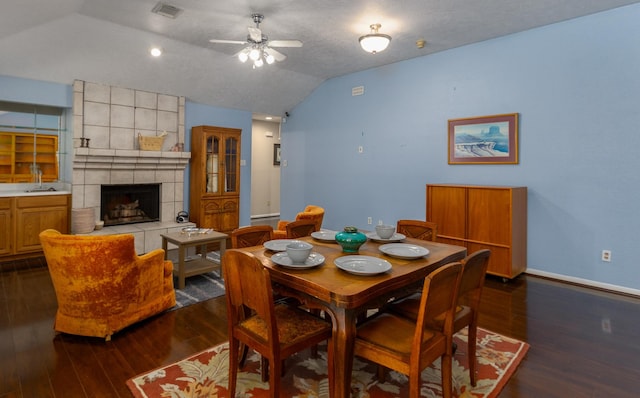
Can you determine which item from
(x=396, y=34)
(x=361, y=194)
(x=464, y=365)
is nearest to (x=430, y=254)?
(x=464, y=365)

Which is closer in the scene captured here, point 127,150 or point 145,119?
point 127,150

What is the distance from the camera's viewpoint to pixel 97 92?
511cm

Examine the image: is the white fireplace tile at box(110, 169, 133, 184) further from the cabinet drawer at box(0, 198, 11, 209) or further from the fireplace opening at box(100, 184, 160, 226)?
the cabinet drawer at box(0, 198, 11, 209)

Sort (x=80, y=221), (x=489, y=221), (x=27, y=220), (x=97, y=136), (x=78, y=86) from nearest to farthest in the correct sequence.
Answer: (x=489, y=221) → (x=27, y=220) → (x=80, y=221) → (x=78, y=86) → (x=97, y=136)

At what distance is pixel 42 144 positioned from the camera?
5.18m

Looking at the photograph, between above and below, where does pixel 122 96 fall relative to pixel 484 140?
above

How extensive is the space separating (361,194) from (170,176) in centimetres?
327

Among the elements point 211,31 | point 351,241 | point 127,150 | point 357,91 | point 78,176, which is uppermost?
point 211,31

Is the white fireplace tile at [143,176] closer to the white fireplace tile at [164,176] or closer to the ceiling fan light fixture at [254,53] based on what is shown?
the white fireplace tile at [164,176]

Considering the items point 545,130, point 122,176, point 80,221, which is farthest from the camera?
point 122,176

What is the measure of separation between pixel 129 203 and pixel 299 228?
378 centimetres

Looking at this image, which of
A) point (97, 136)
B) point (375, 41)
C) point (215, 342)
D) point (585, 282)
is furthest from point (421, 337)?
point (97, 136)

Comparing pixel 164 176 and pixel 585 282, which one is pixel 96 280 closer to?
pixel 164 176

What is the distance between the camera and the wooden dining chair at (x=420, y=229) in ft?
9.77
